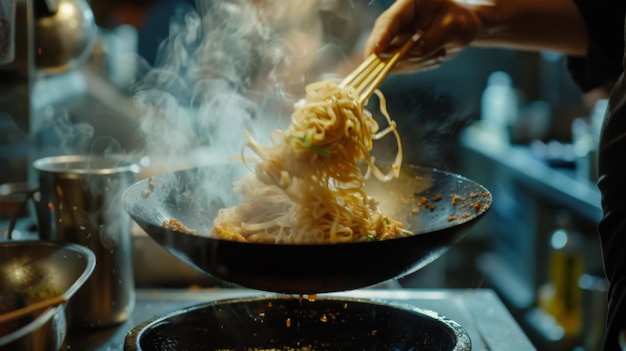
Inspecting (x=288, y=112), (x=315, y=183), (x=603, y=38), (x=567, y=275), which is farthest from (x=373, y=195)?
(x=567, y=275)

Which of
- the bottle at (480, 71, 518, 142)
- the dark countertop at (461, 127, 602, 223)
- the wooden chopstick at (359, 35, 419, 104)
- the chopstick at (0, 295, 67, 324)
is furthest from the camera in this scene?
the bottle at (480, 71, 518, 142)

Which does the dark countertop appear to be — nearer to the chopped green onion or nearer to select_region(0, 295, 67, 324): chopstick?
the chopped green onion

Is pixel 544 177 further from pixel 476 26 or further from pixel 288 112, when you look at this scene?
pixel 476 26

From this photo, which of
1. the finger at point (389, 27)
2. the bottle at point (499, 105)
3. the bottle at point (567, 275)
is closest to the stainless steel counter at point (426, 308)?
the finger at point (389, 27)

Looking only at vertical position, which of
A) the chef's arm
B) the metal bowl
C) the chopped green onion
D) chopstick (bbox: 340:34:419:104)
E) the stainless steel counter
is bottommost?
the stainless steel counter

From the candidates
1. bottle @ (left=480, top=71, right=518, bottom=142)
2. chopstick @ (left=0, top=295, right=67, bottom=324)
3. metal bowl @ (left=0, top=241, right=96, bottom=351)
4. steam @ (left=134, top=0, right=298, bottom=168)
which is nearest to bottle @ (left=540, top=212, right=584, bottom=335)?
bottle @ (left=480, top=71, right=518, bottom=142)

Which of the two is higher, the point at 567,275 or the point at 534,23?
the point at 534,23

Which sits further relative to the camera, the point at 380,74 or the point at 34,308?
the point at 380,74
